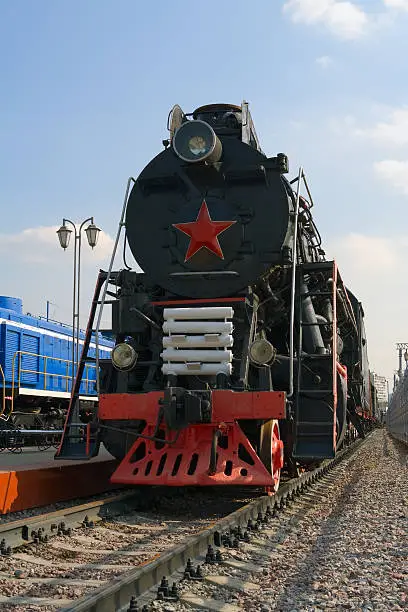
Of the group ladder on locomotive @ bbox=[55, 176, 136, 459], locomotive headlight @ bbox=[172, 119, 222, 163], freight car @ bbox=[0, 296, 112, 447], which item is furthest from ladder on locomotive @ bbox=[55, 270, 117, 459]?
freight car @ bbox=[0, 296, 112, 447]

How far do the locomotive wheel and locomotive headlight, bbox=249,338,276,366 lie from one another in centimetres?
67

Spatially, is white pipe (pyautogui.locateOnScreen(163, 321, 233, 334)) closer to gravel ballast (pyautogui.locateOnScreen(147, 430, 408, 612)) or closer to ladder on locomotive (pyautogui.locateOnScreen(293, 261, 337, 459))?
ladder on locomotive (pyautogui.locateOnScreen(293, 261, 337, 459))

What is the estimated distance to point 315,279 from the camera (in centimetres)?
908

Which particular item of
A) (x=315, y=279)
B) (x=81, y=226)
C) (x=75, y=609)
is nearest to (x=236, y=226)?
(x=315, y=279)

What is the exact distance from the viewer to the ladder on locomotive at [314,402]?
301 inches

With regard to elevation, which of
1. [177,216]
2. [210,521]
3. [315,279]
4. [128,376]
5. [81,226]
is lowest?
[210,521]

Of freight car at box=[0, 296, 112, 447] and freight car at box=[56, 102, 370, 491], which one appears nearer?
freight car at box=[56, 102, 370, 491]

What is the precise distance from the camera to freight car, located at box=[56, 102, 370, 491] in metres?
Answer: 7.08

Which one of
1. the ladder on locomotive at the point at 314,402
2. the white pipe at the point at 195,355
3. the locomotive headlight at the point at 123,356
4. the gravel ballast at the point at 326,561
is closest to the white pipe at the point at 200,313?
the white pipe at the point at 195,355

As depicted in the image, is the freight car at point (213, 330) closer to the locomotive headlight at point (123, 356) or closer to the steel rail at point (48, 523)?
the locomotive headlight at point (123, 356)

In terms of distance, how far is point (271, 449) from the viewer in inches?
283

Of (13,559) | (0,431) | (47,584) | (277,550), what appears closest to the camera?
(47,584)

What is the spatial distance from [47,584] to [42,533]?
4.81ft

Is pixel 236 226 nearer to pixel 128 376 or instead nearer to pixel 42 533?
pixel 128 376
